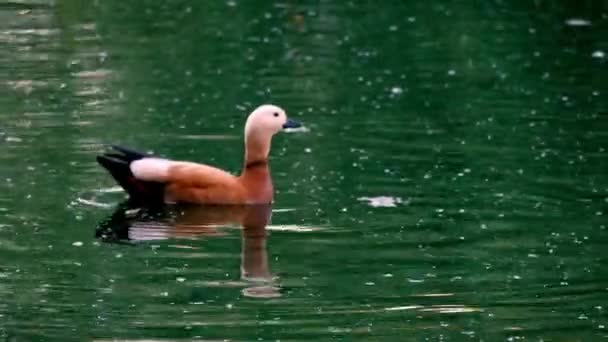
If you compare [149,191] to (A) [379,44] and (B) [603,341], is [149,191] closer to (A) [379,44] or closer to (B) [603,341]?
(B) [603,341]

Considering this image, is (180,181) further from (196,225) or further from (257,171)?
(196,225)

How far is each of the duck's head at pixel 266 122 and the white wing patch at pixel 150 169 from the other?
605 millimetres

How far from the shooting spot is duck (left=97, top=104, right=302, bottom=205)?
11.4 m

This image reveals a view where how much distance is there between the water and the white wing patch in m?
0.26

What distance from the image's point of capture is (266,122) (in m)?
11.8

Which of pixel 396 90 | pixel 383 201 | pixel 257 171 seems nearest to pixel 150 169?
pixel 257 171

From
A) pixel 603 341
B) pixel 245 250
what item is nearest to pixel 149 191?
pixel 245 250

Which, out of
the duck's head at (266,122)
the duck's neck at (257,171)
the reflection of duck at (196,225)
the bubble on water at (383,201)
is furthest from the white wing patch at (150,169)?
the bubble on water at (383,201)

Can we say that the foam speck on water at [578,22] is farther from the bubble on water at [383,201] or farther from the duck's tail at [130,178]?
the duck's tail at [130,178]

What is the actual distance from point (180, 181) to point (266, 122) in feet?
2.47

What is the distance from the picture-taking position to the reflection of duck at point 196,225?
9969 millimetres

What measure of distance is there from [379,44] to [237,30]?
147 centimetres

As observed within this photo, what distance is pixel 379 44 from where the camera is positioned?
17625 mm

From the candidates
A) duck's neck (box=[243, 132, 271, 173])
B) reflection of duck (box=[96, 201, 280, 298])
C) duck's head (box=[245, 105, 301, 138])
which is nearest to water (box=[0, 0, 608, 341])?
reflection of duck (box=[96, 201, 280, 298])
